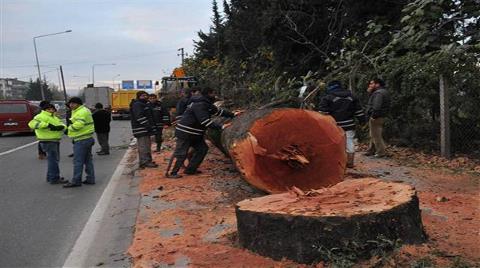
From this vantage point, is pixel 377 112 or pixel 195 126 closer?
pixel 195 126

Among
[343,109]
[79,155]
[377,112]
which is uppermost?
[343,109]

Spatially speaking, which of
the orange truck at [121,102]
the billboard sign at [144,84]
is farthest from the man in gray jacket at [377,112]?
the billboard sign at [144,84]

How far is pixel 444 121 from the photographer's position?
9953 millimetres

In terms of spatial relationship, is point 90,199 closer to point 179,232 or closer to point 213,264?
point 179,232

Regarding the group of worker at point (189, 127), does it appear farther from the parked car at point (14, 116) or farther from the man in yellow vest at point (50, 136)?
the parked car at point (14, 116)

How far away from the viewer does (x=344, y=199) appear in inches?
205

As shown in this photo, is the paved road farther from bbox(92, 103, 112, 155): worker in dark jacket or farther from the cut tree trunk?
the cut tree trunk

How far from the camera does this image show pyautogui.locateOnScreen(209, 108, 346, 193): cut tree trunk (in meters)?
7.10

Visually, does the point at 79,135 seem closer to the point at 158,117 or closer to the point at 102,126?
the point at 158,117

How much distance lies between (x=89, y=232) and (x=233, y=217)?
1743mm

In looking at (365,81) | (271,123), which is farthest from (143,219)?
(365,81)

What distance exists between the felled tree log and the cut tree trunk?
1.81m

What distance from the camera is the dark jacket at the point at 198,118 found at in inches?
364

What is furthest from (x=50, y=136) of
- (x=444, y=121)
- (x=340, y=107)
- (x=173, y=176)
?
(x=444, y=121)
